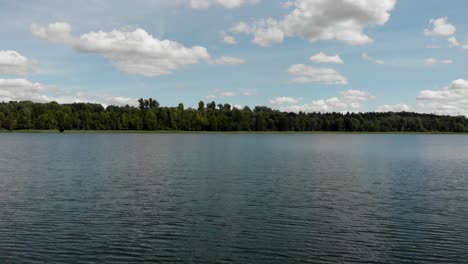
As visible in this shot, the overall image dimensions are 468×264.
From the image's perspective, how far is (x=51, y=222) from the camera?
3114 cm

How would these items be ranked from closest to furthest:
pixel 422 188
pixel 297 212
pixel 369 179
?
1. pixel 297 212
2. pixel 422 188
3. pixel 369 179

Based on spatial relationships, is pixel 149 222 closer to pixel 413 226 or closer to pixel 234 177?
pixel 413 226

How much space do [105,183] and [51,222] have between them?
19.3 m

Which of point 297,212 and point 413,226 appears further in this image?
point 297,212

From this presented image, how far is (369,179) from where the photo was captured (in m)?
57.0

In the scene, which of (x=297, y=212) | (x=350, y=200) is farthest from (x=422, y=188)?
(x=297, y=212)

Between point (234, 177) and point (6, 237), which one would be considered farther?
point (234, 177)

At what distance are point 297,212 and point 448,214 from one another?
12.6 meters

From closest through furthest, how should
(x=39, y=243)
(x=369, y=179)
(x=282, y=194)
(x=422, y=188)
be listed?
(x=39, y=243) → (x=282, y=194) → (x=422, y=188) → (x=369, y=179)

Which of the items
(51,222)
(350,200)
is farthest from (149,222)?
(350,200)

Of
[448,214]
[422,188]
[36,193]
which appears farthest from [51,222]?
[422,188]

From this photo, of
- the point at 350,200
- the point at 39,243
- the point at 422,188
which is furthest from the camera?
the point at 422,188

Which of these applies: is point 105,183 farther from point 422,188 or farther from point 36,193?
point 422,188

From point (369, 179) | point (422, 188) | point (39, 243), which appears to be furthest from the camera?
point (369, 179)
